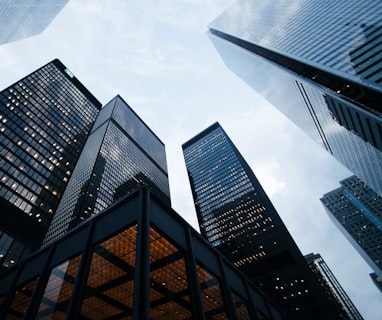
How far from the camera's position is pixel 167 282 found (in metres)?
11.8

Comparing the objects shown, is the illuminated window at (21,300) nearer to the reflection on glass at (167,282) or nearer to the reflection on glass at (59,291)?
the reflection on glass at (59,291)

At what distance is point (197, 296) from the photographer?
1181cm

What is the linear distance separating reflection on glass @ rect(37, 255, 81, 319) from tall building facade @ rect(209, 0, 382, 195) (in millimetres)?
55215

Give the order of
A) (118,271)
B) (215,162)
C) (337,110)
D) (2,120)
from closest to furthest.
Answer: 1. (118,271)
2. (337,110)
3. (2,120)
4. (215,162)

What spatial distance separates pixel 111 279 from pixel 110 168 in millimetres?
119943

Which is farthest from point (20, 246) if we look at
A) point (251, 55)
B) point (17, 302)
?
point (251, 55)

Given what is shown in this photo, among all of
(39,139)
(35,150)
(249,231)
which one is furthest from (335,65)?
(39,139)

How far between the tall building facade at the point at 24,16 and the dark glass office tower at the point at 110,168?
5428 cm

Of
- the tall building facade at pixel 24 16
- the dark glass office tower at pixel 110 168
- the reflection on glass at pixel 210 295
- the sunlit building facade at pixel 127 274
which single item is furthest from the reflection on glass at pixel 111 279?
the dark glass office tower at pixel 110 168

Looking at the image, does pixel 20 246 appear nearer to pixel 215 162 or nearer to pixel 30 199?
pixel 30 199

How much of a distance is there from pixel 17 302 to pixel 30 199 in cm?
7985

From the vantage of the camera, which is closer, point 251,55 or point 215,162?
point 251,55

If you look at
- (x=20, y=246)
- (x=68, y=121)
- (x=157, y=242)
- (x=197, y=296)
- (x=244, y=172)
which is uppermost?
(x=68, y=121)

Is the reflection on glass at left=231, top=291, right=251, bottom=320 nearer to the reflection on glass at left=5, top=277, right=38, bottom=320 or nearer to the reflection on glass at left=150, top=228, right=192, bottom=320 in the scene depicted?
the reflection on glass at left=150, top=228, right=192, bottom=320
